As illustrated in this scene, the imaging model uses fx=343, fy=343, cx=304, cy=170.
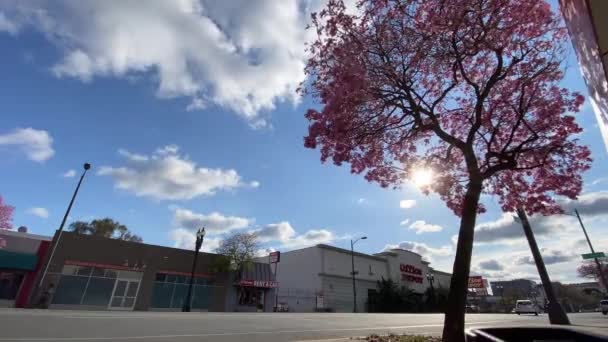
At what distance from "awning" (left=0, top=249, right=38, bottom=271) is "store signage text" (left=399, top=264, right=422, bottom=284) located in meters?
51.4

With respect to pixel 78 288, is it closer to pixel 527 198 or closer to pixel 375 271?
pixel 527 198

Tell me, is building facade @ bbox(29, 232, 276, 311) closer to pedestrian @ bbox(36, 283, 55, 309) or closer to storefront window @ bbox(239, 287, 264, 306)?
storefront window @ bbox(239, 287, 264, 306)

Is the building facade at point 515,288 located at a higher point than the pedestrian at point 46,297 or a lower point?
higher

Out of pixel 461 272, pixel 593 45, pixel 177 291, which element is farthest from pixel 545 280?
pixel 177 291

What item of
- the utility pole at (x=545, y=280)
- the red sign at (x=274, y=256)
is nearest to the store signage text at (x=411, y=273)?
the red sign at (x=274, y=256)

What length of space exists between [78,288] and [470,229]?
29332 millimetres

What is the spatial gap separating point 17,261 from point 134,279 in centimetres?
Answer: 827

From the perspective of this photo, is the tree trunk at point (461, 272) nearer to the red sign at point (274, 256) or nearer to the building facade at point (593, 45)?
the building facade at point (593, 45)

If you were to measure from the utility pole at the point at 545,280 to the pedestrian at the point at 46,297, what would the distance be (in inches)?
1134

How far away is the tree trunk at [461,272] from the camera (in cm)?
670

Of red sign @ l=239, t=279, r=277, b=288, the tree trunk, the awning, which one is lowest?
the tree trunk

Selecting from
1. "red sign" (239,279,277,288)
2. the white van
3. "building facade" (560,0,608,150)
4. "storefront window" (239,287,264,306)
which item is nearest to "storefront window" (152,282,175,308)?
"red sign" (239,279,277,288)

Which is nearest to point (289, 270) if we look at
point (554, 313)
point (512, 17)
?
point (554, 313)

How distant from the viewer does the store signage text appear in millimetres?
59688
